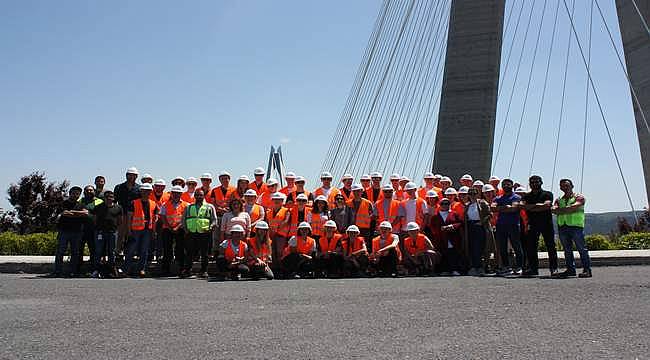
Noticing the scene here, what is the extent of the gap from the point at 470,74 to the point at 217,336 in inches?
498

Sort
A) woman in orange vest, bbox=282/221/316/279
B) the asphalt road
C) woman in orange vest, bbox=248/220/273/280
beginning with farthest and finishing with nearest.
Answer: woman in orange vest, bbox=282/221/316/279
woman in orange vest, bbox=248/220/273/280
the asphalt road

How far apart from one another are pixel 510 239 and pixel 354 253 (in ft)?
8.68

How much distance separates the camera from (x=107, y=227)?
384 inches

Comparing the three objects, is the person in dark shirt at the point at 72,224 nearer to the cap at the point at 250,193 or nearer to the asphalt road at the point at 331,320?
the asphalt road at the point at 331,320

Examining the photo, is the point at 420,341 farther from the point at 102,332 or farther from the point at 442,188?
the point at 442,188

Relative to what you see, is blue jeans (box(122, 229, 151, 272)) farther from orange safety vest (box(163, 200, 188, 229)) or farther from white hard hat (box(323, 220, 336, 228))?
white hard hat (box(323, 220, 336, 228))

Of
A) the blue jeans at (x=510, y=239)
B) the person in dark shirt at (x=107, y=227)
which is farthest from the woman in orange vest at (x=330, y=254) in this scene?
the person in dark shirt at (x=107, y=227)

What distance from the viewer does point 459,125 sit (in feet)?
51.1

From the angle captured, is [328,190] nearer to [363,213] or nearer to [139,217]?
[363,213]

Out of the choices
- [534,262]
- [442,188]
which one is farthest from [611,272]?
[442,188]

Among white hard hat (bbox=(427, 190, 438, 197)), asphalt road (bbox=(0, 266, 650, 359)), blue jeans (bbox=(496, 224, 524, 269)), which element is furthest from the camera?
white hard hat (bbox=(427, 190, 438, 197))

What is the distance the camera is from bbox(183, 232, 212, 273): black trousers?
9508mm

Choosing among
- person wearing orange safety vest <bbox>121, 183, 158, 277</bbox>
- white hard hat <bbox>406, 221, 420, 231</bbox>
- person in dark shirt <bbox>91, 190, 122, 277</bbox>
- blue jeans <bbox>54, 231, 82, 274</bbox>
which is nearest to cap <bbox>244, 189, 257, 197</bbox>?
person wearing orange safety vest <bbox>121, 183, 158, 277</bbox>

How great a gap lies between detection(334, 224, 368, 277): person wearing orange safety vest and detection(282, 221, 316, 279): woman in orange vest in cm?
56
